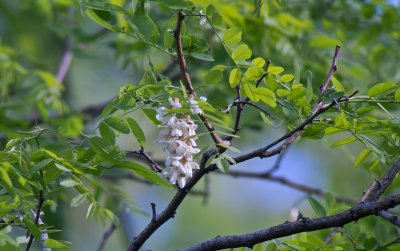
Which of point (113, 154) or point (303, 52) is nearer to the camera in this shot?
point (113, 154)

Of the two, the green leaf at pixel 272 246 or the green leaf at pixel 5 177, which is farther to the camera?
the green leaf at pixel 272 246

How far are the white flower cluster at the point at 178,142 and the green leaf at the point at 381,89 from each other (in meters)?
0.38

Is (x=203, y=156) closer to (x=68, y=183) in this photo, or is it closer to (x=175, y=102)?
(x=175, y=102)

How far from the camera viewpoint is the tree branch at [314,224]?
1384 millimetres

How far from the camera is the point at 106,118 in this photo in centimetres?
152

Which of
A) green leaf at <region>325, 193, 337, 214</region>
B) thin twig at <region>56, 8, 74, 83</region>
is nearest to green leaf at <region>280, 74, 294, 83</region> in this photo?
green leaf at <region>325, 193, 337, 214</region>

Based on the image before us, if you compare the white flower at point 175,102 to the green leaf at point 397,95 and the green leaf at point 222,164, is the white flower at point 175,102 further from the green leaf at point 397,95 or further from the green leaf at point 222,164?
the green leaf at point 397,95

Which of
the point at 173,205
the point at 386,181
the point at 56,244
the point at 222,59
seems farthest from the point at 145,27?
the point at 222,59

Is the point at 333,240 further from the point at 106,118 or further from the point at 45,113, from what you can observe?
the point at 45,113

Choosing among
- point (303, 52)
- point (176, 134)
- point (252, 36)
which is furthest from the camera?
point (303, 52)

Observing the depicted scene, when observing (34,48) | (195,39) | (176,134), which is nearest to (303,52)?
(195,39)

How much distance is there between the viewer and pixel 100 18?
161 centimetres

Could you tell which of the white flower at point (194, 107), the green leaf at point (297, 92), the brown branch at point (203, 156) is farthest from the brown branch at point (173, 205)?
the green leaf at point (297, 92)

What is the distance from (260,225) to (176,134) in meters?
5.08
